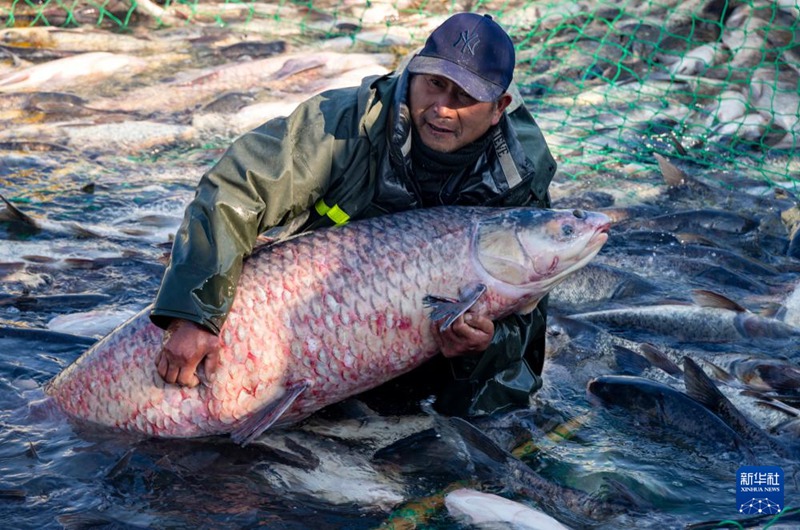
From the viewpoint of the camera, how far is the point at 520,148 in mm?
3930

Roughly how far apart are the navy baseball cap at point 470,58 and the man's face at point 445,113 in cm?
6

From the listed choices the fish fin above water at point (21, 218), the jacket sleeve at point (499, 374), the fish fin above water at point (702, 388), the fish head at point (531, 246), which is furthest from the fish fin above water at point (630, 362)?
the fish fin above water at point (21, 218)

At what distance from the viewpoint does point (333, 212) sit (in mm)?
3953

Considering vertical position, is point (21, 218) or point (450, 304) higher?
point (450, 304)

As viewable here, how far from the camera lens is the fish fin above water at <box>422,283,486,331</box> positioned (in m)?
3.48

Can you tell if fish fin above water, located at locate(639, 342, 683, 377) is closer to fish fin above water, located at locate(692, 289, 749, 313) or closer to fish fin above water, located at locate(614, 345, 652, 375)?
fish fin above water, located at locate(614, 345, 652, 375)

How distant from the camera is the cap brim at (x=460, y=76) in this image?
143 inches

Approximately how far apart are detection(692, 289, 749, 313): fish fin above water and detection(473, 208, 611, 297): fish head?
5.99 feet

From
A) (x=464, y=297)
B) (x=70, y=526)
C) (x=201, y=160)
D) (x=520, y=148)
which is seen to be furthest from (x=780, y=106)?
(x=70, y=526)

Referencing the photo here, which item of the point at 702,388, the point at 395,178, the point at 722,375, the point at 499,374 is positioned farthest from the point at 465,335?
the point at 722,375

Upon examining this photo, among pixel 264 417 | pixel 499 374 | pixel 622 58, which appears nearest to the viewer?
pixel 264 417

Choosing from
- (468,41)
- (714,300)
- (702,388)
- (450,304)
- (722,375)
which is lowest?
(722,375)

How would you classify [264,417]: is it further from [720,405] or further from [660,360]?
[660,360]

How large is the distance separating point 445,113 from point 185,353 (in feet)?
4.28
